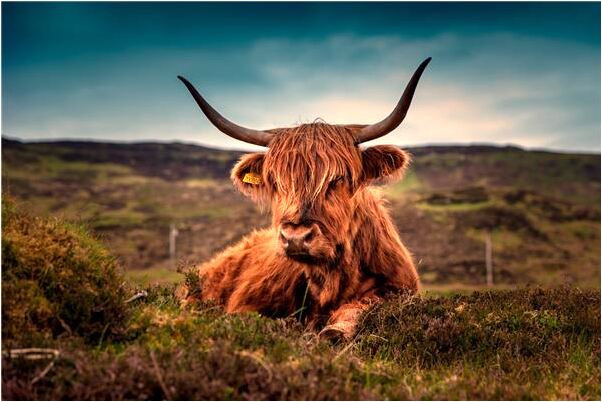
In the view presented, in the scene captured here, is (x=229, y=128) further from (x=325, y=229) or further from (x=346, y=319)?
(x=346, y=319)

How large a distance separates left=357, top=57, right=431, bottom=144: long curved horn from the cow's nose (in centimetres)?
130

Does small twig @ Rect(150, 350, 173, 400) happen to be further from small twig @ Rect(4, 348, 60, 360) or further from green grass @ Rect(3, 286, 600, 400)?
small twig @ Rect(4, 348, 60, 360)

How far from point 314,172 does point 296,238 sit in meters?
0.82

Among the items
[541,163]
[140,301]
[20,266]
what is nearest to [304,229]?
[140,301]

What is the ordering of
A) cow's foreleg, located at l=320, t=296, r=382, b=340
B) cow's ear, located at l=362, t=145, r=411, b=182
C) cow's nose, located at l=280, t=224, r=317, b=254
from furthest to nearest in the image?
cow's ear, located at l=362, t=145, r=411, b=182 → cow's foreleg, located at l=320, t=296, r=382, b=340 → cow's nose, located at l=280, t=224, r=317, b=254

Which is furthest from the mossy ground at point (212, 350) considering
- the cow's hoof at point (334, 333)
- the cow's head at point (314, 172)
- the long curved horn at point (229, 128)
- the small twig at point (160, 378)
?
the long curved horn at point (229, 128)

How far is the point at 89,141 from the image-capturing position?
110 meters

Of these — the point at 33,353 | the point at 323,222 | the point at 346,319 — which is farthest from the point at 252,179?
the point at 33,353

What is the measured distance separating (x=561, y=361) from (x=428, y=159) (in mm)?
103940

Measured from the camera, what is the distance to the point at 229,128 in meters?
6.34

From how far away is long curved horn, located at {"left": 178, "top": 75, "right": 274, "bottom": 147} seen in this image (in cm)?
584

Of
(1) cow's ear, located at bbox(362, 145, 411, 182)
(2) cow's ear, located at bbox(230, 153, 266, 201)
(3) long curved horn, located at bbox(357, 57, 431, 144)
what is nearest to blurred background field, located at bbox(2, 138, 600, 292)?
(2) cow's ear, located at bbox(230, 153, 266, 201)

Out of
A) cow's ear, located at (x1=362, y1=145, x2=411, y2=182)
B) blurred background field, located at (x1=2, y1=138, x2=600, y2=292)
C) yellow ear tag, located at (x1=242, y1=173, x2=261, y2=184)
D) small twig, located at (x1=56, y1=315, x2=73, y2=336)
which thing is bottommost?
blurred background field, located at (x1=2, y1=138, x2=600, y2=292)

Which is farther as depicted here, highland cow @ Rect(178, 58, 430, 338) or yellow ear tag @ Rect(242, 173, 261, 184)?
yellow ear tag @ Rect(242, 173, 261, 184)
